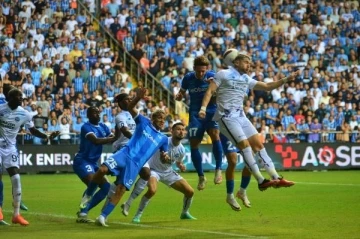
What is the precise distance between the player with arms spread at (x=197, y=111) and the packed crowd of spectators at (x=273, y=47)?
14.8 meters

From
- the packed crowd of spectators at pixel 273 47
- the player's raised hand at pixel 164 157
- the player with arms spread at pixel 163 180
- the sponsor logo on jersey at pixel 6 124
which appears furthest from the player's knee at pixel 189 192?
the packed crowd of spectators at pixel 273 47

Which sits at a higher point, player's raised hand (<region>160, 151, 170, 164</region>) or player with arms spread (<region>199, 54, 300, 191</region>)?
player with arms spread (<region>199, 54, 300, 191</region>)

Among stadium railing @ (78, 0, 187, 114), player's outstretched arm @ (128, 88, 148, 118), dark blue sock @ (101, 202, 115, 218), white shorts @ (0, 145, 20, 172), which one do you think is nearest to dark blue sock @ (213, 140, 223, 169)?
player's outstretched arm @ (128, 88, 148, 118)

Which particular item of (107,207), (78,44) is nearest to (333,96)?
(78,44)

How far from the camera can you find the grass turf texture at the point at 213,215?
45.2ft

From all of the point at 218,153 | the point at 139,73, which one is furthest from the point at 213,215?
the point at 139,73

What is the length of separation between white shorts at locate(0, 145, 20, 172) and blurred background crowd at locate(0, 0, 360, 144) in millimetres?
14427

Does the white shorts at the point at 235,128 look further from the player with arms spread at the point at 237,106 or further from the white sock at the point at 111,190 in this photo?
the white sock at the point at 111,190

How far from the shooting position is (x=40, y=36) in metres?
33.3

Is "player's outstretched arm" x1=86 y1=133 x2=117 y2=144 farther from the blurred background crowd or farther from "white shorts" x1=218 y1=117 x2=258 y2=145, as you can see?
the blurred background crowd

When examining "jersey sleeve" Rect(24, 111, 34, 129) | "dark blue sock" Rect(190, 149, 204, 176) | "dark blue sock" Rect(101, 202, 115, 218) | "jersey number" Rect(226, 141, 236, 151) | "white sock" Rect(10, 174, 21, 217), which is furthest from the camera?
"dark blue sock" Rect(190, 149, 204, 176)

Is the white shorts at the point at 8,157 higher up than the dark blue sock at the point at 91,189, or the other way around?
the white shorts at the point at 8,157

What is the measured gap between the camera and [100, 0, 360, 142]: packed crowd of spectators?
33.8 meters

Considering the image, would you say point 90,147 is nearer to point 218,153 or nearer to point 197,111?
point 197,111
